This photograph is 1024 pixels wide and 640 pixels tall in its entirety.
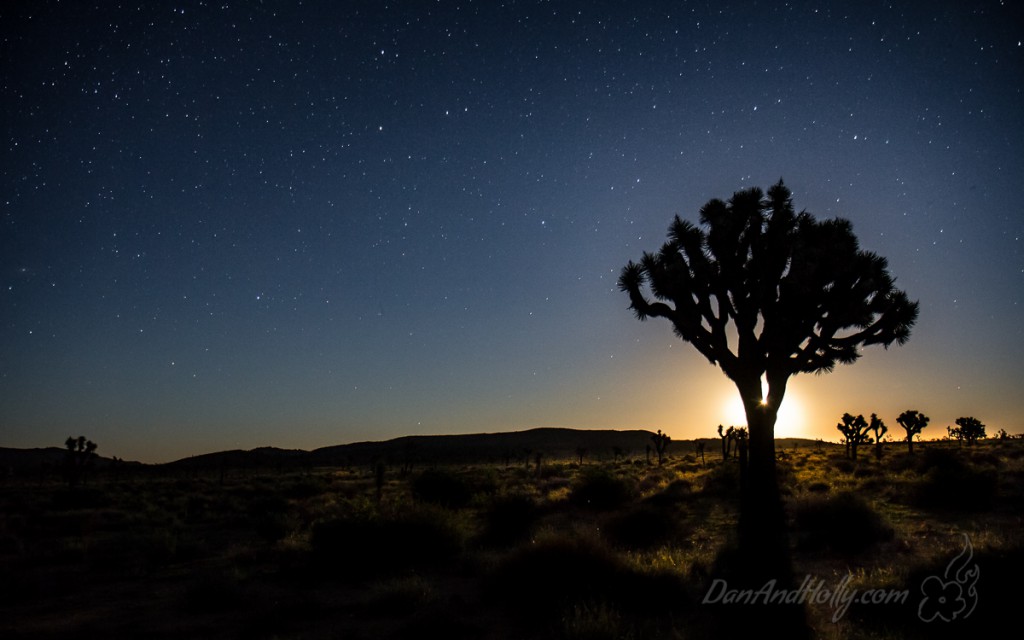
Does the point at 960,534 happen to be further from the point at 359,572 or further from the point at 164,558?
the point at 164,558

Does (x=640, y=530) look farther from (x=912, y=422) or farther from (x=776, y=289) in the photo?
(x=912, y=422)

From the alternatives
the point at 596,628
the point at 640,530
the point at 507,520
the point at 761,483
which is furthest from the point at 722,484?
the point at 596,628

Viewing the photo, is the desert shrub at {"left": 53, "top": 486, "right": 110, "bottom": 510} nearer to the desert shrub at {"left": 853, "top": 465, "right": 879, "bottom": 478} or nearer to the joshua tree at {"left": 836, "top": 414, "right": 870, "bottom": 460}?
the desert shrub at {"left": 853, "top": 465, "right": 879, "bottom": 478}

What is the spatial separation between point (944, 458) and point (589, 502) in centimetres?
1668

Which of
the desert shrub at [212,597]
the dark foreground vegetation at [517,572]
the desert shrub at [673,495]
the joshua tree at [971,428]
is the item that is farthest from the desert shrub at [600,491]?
the joshua tree at [971,428]

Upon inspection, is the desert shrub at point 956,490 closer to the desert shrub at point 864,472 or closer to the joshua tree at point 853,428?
the desert shrub at point 864,472

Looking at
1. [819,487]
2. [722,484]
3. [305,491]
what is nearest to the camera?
[819,487]

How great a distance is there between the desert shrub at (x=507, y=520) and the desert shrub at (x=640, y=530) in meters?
2.13

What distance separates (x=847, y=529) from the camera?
11469 millimetres

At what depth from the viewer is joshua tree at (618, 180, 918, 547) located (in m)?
12.9

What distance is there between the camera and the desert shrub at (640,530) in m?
12.1

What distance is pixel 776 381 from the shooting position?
1339 cm

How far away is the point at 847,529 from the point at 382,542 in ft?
31.8

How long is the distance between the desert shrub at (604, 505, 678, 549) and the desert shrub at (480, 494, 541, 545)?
213 cm
